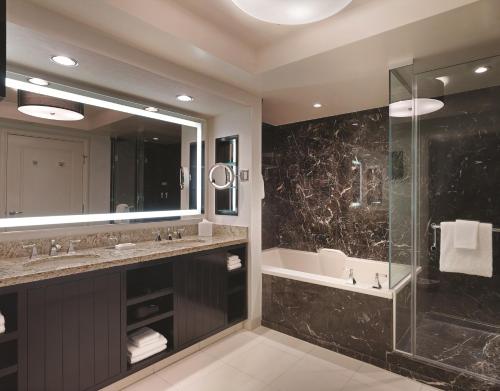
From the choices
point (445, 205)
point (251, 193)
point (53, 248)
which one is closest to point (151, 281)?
point (53, 248)

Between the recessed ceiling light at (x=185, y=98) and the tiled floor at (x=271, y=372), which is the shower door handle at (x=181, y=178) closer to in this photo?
A: the recessed ceiling light at (x=185, y=98)

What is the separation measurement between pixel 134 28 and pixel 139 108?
3.80 feet

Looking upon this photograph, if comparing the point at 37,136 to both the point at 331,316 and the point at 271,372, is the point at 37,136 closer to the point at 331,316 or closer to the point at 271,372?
the point at 271,372

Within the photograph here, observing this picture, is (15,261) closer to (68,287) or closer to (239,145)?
→ (68,287)

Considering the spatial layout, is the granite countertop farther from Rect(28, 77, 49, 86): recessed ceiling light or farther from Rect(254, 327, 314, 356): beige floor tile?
Rect(28, 77, 49, 86): recessed ceiling light

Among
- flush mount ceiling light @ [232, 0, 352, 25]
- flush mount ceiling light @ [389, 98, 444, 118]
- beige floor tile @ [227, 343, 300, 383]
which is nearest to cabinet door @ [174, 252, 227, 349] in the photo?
beige floor tile @ [227, 343, 300, 383]

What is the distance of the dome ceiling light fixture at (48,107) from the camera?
90.2 inches

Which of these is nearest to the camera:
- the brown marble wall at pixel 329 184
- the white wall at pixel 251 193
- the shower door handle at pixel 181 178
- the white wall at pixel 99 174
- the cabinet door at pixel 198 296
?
the cabinet door at pixel 198 296

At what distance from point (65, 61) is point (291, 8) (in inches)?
66.8

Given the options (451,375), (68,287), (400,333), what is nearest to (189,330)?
(68,287)

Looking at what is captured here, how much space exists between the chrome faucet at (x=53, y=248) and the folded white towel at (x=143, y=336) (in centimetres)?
88

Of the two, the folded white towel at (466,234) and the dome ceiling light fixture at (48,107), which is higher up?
the dome ceiling light fixture at (48,107)

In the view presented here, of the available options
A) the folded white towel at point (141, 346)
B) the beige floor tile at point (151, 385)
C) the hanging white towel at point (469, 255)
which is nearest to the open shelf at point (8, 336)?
the folded white towel at point (141, 346)

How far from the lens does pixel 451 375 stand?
2170 millimetres
